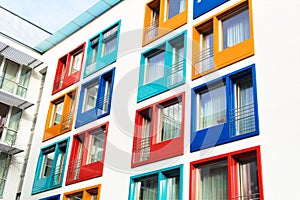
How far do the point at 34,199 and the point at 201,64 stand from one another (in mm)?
10887

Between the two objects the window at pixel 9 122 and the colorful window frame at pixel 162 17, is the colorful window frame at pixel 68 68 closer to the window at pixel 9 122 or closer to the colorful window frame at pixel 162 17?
the window at pixel 9 122

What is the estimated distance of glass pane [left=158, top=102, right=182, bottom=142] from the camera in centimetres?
1579

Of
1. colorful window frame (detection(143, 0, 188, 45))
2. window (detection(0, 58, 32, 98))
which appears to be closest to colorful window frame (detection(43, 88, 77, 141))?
window (detection(0, 58, 32, 98))

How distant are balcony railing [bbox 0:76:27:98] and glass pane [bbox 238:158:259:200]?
52.4 feet

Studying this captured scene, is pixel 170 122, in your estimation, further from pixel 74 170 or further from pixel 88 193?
pixel 74 170

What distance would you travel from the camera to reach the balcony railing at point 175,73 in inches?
656

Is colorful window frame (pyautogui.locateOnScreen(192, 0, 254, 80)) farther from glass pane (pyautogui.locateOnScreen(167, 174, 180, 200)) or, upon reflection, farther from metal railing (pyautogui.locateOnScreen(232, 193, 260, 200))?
metal railing (pyautogui.locateOnScreen(232, 193, 260, 200))

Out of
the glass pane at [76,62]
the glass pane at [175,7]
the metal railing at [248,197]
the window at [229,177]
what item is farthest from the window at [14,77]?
the metal railing at [248,197]

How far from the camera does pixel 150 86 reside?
17.6m

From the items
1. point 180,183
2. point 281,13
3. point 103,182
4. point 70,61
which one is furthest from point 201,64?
point 70,61

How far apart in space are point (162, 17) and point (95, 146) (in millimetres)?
6725

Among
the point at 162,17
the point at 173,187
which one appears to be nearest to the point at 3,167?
the point at 162,17

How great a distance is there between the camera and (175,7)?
1916 centimetres

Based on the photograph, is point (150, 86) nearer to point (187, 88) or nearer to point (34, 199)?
point (187, 88)
